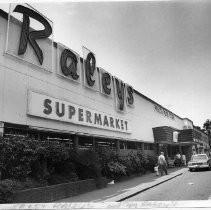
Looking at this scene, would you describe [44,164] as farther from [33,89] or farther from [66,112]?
[66,112]

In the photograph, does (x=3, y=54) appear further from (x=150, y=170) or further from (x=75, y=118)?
(x=150, y=170)

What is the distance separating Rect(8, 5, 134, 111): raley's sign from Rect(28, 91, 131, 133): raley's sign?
188 cm

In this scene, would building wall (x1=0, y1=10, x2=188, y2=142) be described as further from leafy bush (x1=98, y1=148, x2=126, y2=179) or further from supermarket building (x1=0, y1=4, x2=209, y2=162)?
leafy bush (x1=98, y1=148, x2=126, y2=179)

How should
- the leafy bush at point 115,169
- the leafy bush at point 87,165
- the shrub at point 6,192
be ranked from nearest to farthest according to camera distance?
the shrub at point 6,192 < the leafy bush at point 87,165 < the leafy bush at point 115,169

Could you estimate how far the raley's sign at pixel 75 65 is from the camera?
1512 cm

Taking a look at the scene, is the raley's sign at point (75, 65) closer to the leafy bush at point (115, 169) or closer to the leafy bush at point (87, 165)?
the leafy bush at point (87, 165)

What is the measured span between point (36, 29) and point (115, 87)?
10.3 m

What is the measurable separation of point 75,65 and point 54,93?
10.4 ft

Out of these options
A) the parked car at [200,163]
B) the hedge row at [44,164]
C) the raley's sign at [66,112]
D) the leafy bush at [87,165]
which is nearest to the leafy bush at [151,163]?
the parked car at [200,163]

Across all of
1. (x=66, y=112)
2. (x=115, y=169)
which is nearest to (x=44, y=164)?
(x=66, y=112)

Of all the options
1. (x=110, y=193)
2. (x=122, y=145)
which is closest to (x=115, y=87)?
(x=122, y=145)

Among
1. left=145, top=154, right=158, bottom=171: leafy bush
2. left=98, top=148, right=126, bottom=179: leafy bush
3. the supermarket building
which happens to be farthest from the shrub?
left=145, top=154, right=158, bottom=171: leafy bush

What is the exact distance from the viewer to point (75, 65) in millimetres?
19078

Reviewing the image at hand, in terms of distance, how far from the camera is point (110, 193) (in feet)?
46.0
